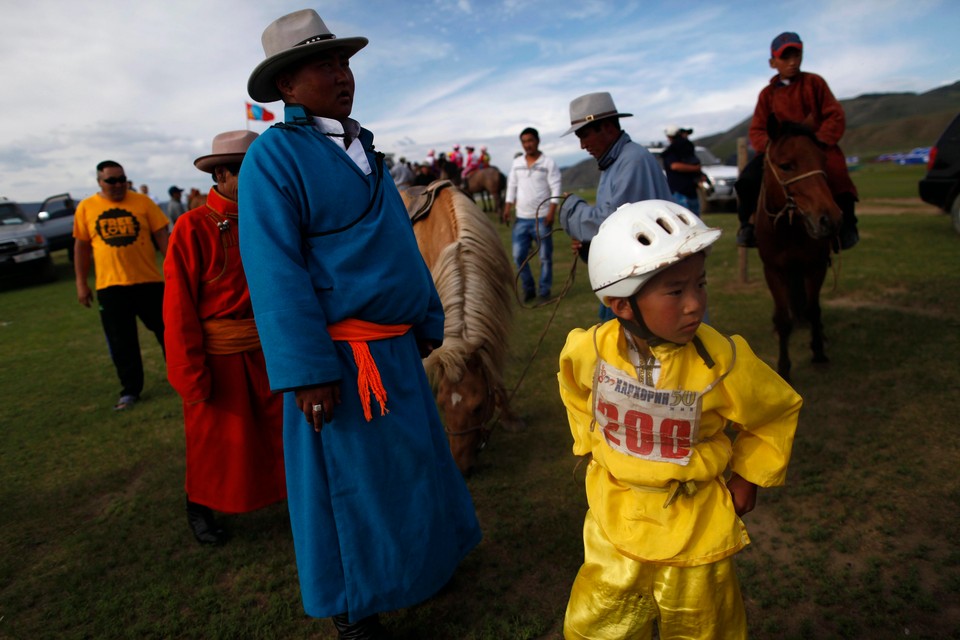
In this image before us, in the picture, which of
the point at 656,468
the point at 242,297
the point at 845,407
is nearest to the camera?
the point at 656,468

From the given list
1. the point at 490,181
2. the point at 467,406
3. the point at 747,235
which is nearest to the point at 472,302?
the point at 467,406

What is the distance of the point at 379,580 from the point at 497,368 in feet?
5.29

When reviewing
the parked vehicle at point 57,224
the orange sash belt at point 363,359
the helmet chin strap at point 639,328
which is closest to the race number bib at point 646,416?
the helmet chin strap at point 639,328

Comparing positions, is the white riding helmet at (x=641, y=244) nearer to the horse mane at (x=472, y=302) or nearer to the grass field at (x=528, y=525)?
the grass field at (x=528, y=525)

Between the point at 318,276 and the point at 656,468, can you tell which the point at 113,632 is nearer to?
the point at 318,276

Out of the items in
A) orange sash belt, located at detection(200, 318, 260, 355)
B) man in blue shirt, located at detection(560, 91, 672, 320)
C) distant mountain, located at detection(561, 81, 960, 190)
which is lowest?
orange sash belt, located at detection(200, 318, 260, 355)

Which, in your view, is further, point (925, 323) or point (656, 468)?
point (925, 323)

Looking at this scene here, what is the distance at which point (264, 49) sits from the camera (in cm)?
193

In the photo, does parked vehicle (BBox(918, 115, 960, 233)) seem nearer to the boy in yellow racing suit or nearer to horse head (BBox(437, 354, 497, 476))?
horse head (BBox(437, 354, 497, 476))

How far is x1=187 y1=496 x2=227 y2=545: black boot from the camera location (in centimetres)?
304

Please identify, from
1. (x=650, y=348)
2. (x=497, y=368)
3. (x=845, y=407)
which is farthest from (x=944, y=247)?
(x=650, y=348)

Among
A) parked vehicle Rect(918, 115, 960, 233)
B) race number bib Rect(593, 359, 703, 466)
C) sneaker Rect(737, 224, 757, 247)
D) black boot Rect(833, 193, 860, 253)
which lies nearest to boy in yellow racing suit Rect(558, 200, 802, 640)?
race number bib Rect(593, 359, 703, 466)

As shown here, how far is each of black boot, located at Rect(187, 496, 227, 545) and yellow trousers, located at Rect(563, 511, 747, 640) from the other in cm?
219

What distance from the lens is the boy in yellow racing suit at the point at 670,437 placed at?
140 centimetres
